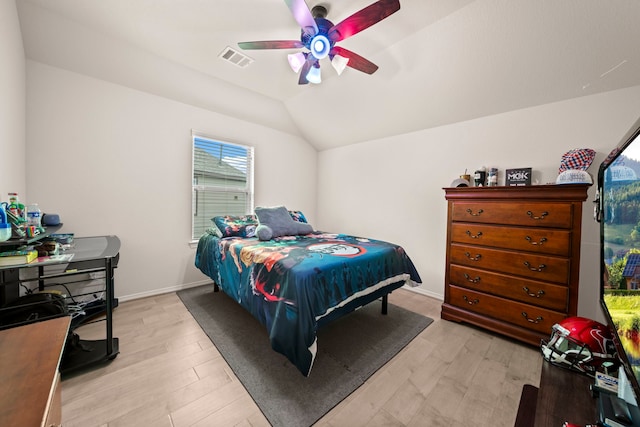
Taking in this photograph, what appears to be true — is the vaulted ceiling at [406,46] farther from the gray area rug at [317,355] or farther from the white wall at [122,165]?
the gray area rug at [317,355]

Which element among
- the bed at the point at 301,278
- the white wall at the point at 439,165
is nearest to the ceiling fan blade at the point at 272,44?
the bed at the point at 301,278

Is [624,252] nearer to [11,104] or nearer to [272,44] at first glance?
[272,44]

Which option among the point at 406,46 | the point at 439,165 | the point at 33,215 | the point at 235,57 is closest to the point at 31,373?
the point at 33,215

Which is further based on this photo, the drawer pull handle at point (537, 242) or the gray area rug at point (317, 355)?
the drawer pull handle at point (537, 242)

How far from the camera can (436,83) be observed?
7.97ft

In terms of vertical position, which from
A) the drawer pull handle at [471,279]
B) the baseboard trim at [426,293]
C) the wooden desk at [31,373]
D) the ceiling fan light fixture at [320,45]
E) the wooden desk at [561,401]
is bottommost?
the baseboard trim at [426,293]

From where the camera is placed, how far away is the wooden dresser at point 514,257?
1.74 meters

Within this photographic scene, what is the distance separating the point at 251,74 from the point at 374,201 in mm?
2406

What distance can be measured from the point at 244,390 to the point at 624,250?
1.93m

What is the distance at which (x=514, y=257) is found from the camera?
1954mm

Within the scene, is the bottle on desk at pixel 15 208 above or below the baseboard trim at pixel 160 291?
above

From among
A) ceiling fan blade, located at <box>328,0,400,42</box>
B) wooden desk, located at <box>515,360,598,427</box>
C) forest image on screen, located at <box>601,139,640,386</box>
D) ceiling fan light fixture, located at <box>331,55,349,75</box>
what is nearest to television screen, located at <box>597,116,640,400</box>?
forest image on screen, located at <box>601,139,640,386</box>

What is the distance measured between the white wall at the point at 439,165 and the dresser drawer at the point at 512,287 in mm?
540

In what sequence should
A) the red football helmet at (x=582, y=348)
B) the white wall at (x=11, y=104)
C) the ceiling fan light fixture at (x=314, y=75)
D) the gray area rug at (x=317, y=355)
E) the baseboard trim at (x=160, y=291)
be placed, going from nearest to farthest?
the red football helmet at (x=582, y=348) < the gray area rug at (x=317, y=355) < the white wall at (x=11, y=104) < the ceiling fan light fixture at (x=314, y=75) < the baseboard trim at (x=160, y=291)
